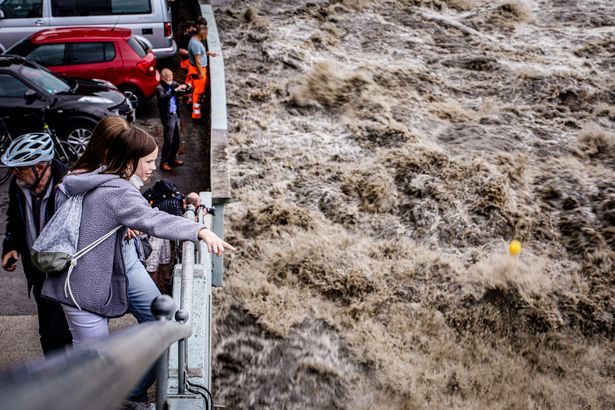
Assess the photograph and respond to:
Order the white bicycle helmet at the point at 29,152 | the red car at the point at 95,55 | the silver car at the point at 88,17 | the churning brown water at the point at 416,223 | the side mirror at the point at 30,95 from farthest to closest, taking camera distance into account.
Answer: the silver car at the point at 88,17, the red car at the point at 95,55, the side mirror at the point at 30,95, the churning brown water at the point at 416,223, the white bicycle helmet at the point at 29,152

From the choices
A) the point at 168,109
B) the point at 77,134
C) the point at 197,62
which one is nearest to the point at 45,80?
the point at 77,134

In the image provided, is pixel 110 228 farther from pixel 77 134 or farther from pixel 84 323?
pixel 77 134

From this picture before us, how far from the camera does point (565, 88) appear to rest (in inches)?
500

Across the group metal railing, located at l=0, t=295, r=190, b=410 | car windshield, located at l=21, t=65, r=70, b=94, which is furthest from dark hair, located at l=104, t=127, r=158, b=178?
car windshield, located at l=21, t=65, r=70, b=94

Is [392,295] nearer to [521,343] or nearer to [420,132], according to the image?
[521,343]

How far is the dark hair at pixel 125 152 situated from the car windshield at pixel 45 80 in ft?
21.1

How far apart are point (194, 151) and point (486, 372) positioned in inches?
214

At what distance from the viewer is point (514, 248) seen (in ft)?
26.9

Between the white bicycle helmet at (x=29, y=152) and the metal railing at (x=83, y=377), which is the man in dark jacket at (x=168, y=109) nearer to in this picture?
the white bicycle helmet at (x=29, y=152)

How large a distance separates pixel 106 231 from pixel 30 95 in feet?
21.0

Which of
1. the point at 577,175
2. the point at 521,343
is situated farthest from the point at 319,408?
the point at 577,175

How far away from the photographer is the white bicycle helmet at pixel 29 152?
131 inches

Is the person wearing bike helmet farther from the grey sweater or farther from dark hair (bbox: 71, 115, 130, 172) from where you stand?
dark hair (bbox: 71, 115, 130, 172)

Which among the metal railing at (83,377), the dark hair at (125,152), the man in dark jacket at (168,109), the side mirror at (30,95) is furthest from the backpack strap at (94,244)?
the side mirror at (30,95)
